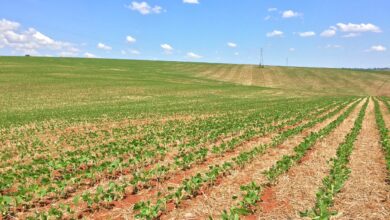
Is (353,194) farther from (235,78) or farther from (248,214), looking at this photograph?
(235,78)

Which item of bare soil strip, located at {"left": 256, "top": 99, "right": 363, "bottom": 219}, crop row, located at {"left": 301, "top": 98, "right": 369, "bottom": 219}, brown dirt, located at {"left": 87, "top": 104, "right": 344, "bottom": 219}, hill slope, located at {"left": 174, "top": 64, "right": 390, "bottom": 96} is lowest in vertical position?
brown dirt, located at {"left": 87, "top": 104, "right": 344, "bottom": 219}

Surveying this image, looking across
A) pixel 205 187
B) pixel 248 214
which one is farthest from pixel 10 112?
pixel 248 214

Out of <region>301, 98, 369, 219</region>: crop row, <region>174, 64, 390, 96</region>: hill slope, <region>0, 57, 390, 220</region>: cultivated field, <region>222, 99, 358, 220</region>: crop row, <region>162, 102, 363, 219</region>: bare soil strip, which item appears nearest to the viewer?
<region>301, 98, 369, 219</region>: crop row

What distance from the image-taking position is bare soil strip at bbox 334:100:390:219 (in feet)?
26.4

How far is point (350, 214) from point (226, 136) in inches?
443

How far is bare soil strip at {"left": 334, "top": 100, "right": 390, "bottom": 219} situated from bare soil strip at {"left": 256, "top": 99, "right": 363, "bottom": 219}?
80 cm

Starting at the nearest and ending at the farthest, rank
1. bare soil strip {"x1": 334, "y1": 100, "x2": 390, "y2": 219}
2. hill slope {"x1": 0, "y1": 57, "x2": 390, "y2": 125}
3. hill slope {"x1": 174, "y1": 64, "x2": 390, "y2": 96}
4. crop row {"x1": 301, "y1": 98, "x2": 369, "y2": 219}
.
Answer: crop row {"x1": 301, "y1": 98, "x2": 369, "y2": 219} < bare soil strip {"x1": 334, "y1": 100, "x2": 390, "y2": 219} < hill slope {"x1": 0, "y1": 57, "x2": 390, "y2": 125} < hill slope {"x1": 174, "y1": 64, "x2": 390, "y2": 96}

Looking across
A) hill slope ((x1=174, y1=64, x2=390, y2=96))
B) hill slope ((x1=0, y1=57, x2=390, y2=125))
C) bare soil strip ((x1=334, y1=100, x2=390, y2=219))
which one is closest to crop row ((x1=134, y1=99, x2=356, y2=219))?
bare soil strip ((x1=334, y1=100, x2=390, y2=219))

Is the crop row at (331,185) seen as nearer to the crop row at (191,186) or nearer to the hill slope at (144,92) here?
the crop row at (191,186)

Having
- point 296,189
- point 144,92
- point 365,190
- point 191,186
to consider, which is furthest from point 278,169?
point 144,92

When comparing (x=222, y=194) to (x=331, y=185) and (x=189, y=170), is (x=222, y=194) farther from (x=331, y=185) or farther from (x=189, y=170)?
(x=331, y=185)

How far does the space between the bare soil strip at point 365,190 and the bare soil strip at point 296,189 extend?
0.80 m

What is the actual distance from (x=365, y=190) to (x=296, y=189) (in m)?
1.99

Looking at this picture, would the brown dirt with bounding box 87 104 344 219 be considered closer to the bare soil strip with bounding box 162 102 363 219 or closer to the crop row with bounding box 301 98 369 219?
the bare soil strip with bounding box 162 102 363 219
